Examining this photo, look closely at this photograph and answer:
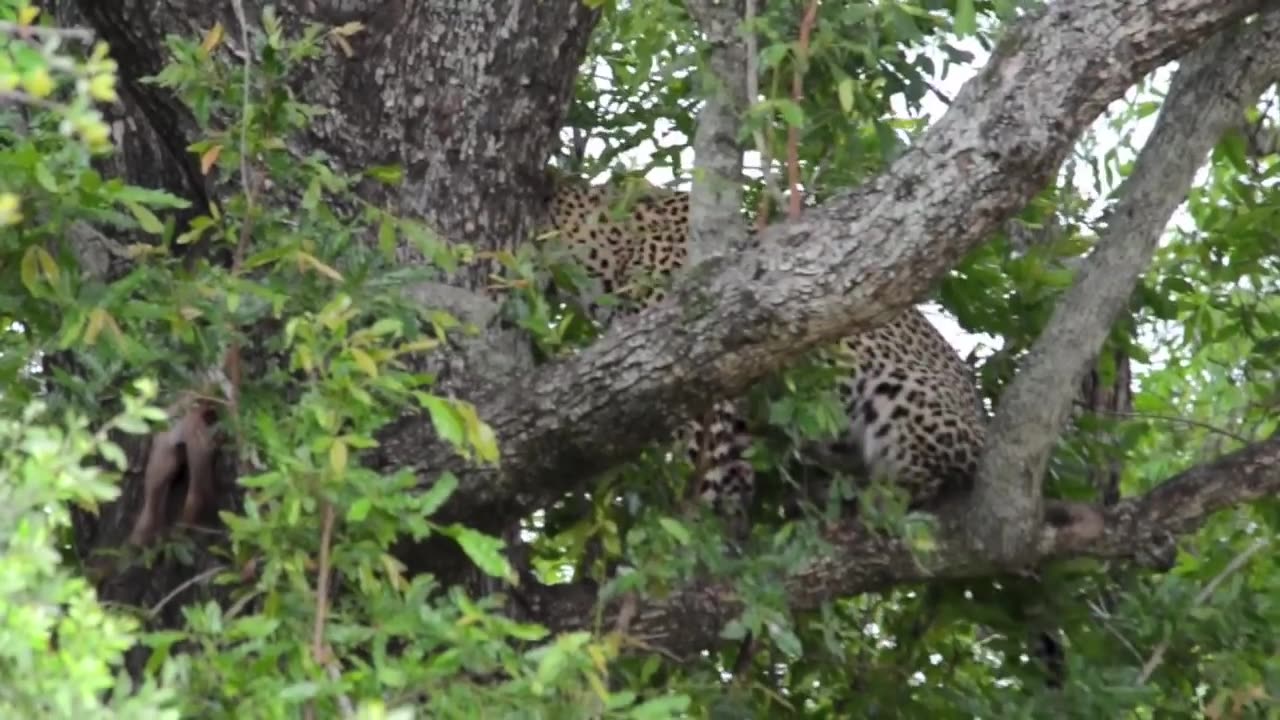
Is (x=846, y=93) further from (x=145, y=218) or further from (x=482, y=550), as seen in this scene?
(x=482, y=550)

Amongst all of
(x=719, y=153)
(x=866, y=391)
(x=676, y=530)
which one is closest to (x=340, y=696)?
(x=676, y=530)

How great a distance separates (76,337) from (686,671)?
210 cm

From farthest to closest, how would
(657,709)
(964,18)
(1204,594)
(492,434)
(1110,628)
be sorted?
(1110,628), (1204,594), (964,18), (492,434), (657,709)

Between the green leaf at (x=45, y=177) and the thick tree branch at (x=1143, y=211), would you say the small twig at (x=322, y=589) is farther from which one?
the thick tree branch at (x=1143, y=211)

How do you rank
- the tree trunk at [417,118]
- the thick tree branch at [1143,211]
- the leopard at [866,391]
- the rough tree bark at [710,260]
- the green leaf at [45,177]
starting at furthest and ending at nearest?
1. the leopard at [866,391]
2. the thick tree branch at [1143,211]
3. the tree trunk at [417,118]
4. the rough tree bark at [710,260]
5. the green leaf at [45,177]

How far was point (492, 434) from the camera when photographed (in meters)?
3.51

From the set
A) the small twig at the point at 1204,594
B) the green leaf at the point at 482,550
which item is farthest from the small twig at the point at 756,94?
A: the small twig at the point at 1204,594

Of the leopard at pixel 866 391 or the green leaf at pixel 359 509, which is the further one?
the leopard at pixel 866 391

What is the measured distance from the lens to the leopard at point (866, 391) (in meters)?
6.20

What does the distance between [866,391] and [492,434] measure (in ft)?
11.8

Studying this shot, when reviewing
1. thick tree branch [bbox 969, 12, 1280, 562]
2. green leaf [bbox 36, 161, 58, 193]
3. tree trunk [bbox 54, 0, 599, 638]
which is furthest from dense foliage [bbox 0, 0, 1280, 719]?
thick tree branch [bbox 969, 12, 1280, 562]

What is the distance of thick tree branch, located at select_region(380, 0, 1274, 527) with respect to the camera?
4.22 m

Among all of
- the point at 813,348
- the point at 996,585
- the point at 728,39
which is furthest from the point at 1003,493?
the point at 728,39

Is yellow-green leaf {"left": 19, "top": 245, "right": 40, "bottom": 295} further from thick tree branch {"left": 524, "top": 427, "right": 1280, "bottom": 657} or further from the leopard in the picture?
the leopard
